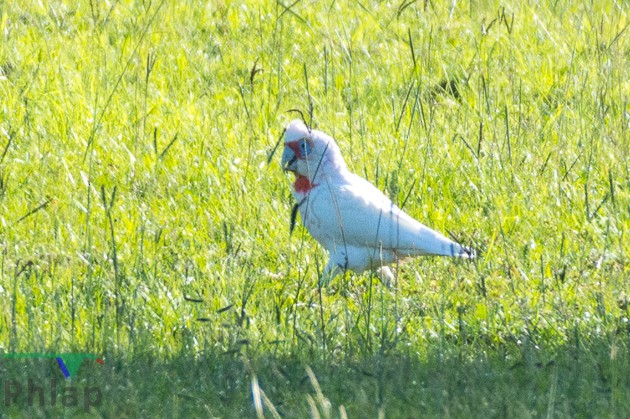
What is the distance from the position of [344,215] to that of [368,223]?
0.10 meters

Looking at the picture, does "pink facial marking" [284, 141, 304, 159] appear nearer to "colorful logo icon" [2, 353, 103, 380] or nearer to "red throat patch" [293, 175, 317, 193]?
"red throat patch" [293, 175, 317, 193]

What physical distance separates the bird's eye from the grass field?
0.24 meters

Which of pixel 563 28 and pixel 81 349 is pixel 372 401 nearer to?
pixel 81 349

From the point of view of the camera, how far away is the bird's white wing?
4257mm

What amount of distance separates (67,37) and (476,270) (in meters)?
3.40

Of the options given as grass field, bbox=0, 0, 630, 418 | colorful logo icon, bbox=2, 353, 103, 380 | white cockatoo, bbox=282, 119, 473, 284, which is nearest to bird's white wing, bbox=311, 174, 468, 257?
white cockatoo, bbox=282, 119, 473, 284

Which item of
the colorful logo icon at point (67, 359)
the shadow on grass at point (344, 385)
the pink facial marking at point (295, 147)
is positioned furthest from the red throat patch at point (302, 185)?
the colorful logo icon at point (67, 359)

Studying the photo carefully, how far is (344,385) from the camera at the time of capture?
3197 millimetres

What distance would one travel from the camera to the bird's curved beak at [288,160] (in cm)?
462

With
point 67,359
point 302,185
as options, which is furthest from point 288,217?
point 67,359

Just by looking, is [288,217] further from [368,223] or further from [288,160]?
[368,223]

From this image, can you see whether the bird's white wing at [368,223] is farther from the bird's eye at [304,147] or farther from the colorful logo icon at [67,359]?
the colorful logo icon at [67,359]

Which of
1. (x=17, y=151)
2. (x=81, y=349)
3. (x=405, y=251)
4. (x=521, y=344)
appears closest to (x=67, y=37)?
(x=17, y=151)

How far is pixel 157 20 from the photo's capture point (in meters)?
6.81
